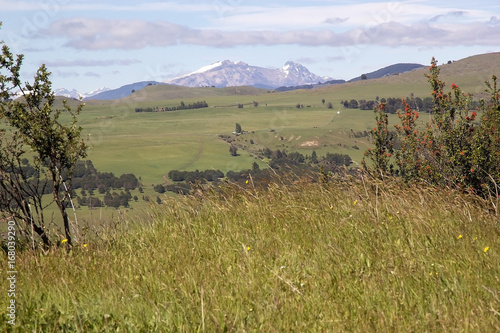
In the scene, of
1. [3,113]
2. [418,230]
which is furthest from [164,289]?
[3,113]

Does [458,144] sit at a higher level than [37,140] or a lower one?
lower

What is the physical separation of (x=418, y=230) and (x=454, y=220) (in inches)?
27.2

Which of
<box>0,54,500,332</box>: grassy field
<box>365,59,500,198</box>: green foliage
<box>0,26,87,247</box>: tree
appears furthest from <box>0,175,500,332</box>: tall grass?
<box>365,59,500,198</box>: green foliage

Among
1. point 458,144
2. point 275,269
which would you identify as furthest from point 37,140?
point 458,144

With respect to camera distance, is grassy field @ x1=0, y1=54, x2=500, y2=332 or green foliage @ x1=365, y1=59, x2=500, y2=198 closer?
grassy field @ x1=0, y1=54, x2=500, y2=332

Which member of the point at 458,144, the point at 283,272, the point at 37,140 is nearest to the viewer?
the point at 283,272

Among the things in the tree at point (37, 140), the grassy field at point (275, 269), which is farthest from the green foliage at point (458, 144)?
the tree at point (37, 140)

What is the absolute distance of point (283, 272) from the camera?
4.88 m

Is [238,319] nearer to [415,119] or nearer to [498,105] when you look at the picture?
[498,105]

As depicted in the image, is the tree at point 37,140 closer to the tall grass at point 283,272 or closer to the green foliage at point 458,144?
the tall grass at point 283,272

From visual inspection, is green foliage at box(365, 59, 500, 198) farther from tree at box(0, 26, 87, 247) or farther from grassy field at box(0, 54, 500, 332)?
tree at box(0, 26, 87, 247)

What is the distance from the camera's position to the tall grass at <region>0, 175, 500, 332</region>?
3.95 m

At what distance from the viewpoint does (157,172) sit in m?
188

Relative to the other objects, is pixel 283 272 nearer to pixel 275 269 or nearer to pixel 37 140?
pixel 275 269
